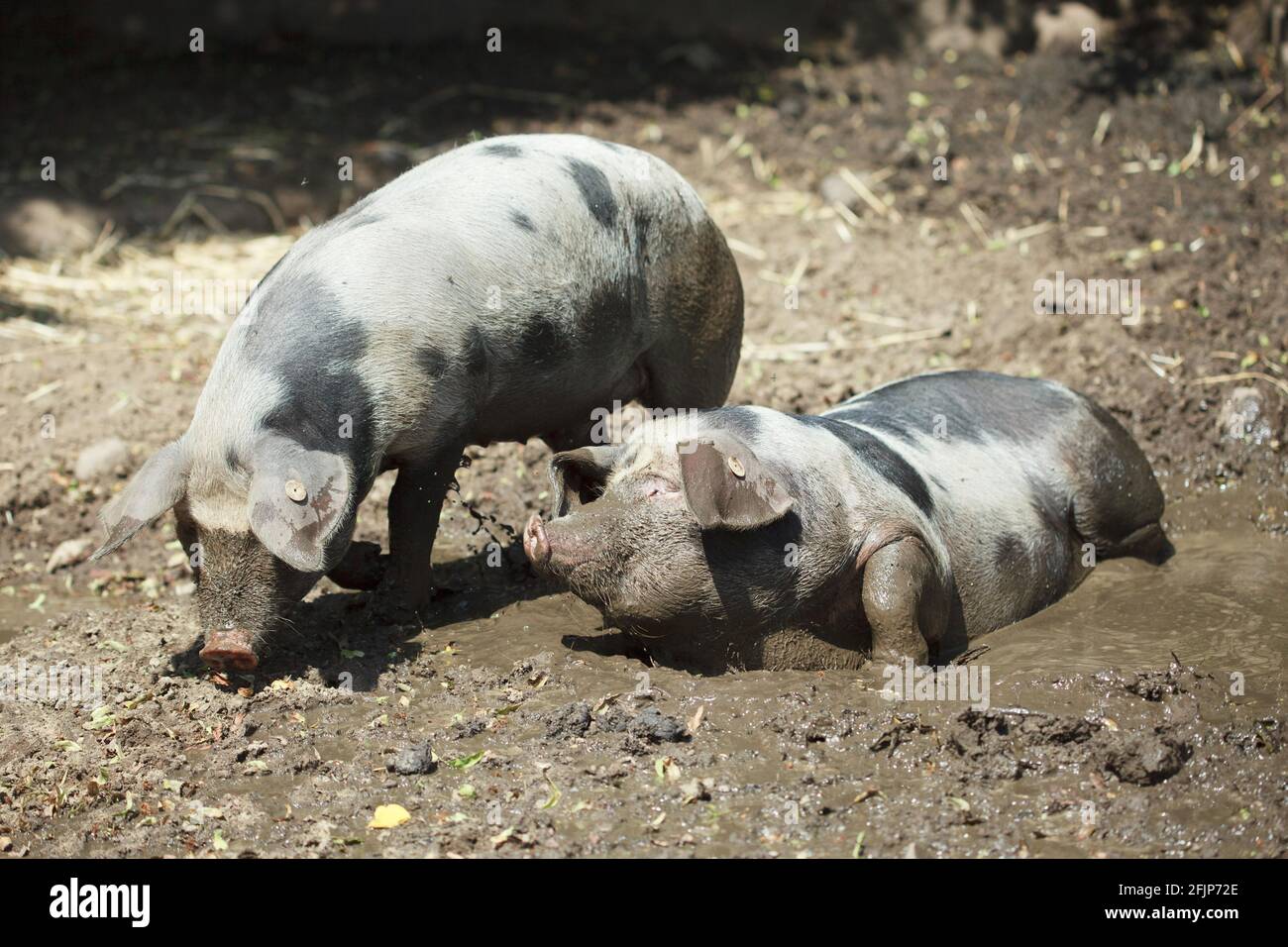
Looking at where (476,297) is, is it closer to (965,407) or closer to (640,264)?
(640,264)

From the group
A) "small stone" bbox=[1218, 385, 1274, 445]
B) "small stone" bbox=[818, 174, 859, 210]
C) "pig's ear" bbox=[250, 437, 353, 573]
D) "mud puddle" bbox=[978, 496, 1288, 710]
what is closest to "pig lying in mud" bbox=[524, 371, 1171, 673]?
"mud puddle" bbox=[978, 496, 1288, 710]

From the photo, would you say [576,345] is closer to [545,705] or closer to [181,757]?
[545,705]

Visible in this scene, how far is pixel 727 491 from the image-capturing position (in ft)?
15.4

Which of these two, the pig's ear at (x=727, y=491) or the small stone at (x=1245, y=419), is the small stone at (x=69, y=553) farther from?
the small stone at (x=1245, y=419)

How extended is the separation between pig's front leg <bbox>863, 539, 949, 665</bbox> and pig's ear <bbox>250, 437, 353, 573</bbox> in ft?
5.64

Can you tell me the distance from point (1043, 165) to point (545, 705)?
255 inches

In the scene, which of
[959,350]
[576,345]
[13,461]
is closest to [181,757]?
[576,345]

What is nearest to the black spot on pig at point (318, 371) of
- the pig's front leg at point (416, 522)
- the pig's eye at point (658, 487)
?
the pig's front leg at point (416, 522)

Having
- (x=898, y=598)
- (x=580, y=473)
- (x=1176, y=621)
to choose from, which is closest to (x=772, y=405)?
(x=580, y=473)

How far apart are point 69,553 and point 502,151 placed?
8.75ft

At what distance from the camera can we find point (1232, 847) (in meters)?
3.85

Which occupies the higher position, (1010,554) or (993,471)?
(993,471)

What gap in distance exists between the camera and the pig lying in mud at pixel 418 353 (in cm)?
486

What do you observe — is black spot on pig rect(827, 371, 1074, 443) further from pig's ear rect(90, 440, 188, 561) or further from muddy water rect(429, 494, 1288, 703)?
pig's ear rect(90, 440, 188, 561)
